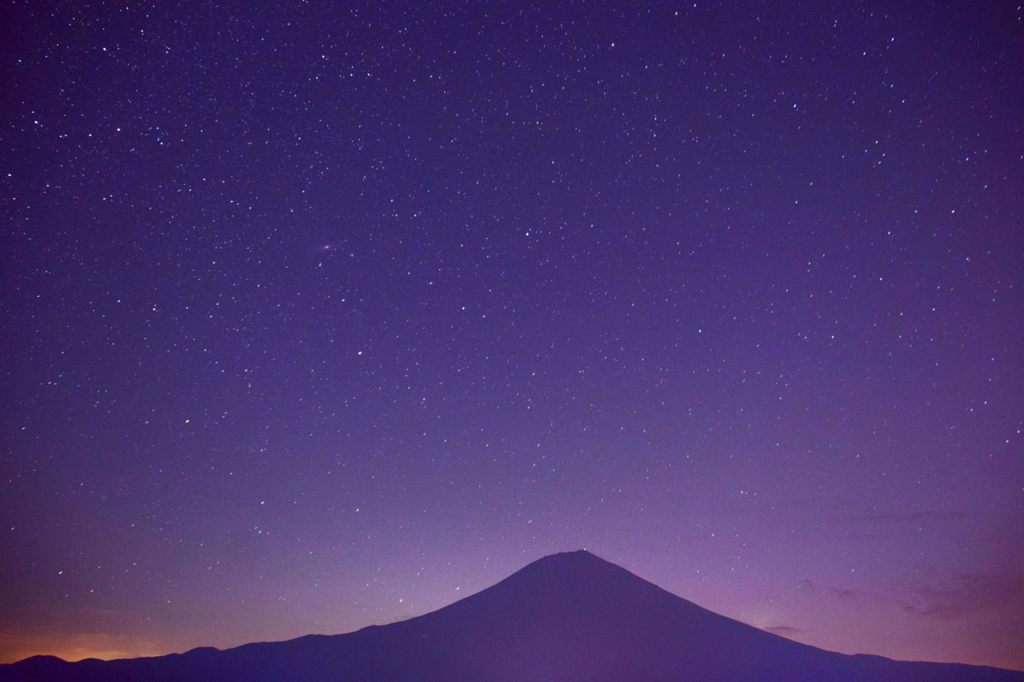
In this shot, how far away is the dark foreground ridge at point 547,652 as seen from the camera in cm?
6962

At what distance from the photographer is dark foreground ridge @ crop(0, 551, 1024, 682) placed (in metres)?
69.6

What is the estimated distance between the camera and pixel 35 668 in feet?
236

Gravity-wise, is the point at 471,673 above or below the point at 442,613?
below

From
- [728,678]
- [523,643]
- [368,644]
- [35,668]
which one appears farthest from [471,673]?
[35,668]

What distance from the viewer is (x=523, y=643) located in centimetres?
7488

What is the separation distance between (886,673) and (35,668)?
88629mm

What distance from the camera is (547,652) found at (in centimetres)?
7275

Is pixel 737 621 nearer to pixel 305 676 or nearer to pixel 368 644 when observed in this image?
pixel 368 644

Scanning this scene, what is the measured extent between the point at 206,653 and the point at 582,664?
145 ft

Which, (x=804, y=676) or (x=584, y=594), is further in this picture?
(x=584, y=594)

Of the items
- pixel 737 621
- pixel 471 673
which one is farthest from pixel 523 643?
pixel 737 621

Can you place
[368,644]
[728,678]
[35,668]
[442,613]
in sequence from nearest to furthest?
[728,678] → [35,668] → [368,644] → [442,613]

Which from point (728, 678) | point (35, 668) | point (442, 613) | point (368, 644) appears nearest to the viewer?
point (728, 678)

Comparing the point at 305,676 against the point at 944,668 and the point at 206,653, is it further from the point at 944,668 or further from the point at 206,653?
the point at 944,668
